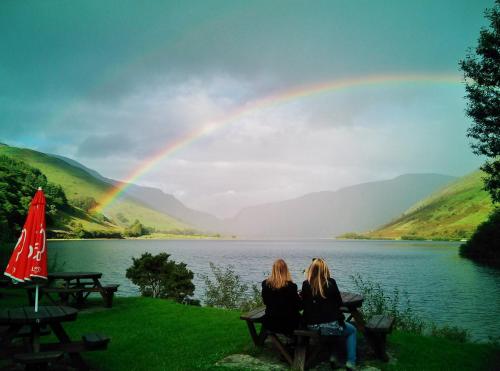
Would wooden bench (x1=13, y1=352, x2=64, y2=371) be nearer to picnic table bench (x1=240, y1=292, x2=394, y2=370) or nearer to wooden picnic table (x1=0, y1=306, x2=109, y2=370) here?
wooden picnic table (x1=0, y1=306, x2=109, y2=370)

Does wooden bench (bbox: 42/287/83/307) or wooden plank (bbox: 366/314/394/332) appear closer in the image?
wooden plank (bbox: 366/314/394/332)

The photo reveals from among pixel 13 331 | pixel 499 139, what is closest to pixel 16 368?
pixel 13 331

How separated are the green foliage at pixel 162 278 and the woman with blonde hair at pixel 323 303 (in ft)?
55.5

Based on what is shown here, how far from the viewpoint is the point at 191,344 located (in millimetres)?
12211

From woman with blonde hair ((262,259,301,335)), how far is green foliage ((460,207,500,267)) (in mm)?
80368

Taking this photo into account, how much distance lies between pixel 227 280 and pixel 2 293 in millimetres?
12482

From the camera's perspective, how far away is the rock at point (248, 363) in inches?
379

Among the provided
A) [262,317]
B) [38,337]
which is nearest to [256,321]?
[262,317]

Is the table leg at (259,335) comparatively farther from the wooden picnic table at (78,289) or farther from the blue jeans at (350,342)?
the wooden picnic table at (78,289)

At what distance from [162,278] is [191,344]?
46.0 ft

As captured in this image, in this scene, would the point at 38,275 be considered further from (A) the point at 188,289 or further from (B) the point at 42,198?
(A) the point at 188,289

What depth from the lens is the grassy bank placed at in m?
10.4

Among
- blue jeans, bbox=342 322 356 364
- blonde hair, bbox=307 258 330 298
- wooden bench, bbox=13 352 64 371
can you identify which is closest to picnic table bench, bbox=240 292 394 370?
blue jeans, bbox=342 322 356 364

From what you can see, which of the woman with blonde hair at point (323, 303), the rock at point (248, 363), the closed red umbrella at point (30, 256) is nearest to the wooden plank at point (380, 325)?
the woman with blonde hair at point (323, 303)
